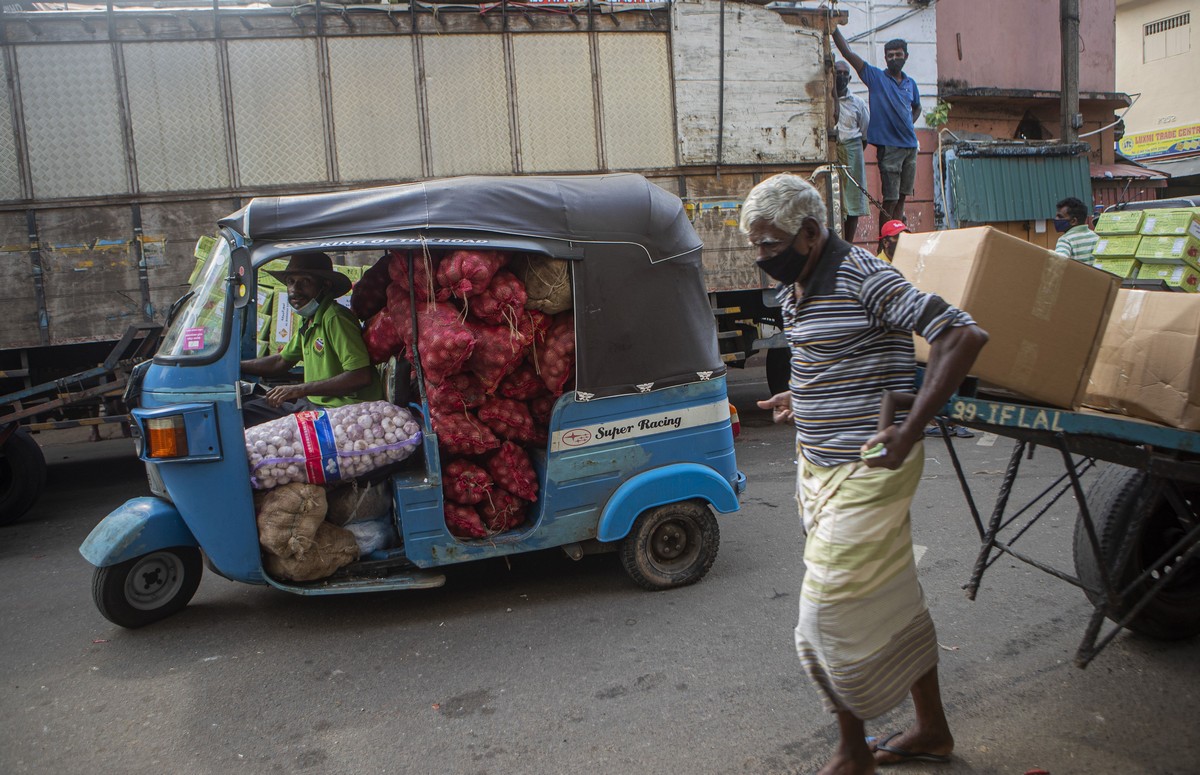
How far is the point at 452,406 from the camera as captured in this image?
4.23 metres

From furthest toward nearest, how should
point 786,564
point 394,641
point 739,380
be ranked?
1. point 739,380
2. point 786,564
3. point 394,641

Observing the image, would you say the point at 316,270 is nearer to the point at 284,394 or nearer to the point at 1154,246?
the point at 284,394

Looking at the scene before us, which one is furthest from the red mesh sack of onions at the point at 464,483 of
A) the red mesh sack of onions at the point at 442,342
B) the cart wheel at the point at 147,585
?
the cart wheel at the point at 147,585

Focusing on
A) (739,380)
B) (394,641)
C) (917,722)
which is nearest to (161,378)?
(394,641)

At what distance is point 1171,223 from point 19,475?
10384 millimetres

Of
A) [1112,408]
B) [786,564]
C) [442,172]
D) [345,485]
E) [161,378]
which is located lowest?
[786,564]

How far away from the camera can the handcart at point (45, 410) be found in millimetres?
6766

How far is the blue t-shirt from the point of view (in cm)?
998

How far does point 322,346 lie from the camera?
15.0 ft

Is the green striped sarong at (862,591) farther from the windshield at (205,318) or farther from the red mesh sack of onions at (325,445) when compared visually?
the windshield at (205,318)

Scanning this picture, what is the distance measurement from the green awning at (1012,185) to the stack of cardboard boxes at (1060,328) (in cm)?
1420

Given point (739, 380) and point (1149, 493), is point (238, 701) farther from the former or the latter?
point (739, 380)

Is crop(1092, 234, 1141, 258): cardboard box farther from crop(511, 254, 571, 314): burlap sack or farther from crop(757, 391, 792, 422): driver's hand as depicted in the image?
crop(757, 391, 792, 422): driver's hand

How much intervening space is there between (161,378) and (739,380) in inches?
367
